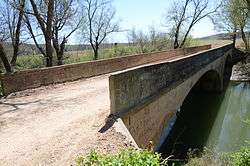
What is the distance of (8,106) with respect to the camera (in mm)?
9664

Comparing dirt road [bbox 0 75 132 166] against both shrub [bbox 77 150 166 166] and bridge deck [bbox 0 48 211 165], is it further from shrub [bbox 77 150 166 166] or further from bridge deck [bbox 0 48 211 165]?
shrub [bbox 77 150 166 166]

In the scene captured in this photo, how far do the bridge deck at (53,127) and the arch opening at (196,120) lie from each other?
3.89 metres

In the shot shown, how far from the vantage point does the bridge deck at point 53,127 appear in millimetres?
5844

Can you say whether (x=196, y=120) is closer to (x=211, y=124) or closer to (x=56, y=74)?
(x=211, y=124)

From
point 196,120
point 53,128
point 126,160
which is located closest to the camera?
point 126,160

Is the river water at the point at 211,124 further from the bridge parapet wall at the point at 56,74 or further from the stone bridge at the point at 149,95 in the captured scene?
the bridge parapet wall at the point at 56,74

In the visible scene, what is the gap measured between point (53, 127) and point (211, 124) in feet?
36.6

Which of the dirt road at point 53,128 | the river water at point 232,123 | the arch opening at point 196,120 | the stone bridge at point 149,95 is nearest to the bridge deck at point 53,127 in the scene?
the dirt road at point 53,128

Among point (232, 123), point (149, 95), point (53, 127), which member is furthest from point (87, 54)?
point (53, 127)

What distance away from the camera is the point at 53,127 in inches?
284

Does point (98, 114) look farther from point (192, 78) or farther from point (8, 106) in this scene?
point (192, 78)

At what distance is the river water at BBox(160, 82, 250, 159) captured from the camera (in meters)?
13.0

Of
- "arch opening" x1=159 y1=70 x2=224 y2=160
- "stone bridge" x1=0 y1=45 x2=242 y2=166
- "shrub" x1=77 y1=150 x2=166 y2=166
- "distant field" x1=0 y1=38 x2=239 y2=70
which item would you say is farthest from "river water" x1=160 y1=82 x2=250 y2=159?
"distant field" x1=0 y1=38 x2=239 y2=70


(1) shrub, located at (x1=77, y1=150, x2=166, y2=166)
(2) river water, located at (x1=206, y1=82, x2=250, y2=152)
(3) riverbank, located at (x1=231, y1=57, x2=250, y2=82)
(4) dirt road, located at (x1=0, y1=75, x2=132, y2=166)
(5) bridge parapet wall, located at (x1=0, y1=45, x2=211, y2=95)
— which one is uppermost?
(1) shrub, located at (x1=77, y1=150, x2=166, y2=166)
